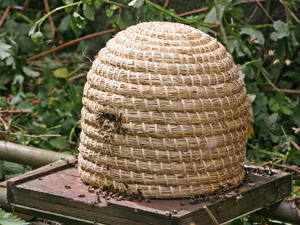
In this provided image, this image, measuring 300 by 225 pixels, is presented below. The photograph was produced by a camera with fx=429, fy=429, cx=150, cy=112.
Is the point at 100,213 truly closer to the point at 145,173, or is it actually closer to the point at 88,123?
the point at 145,173

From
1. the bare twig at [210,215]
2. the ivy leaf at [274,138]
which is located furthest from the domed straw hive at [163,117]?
the ivy leaf at [274,138]

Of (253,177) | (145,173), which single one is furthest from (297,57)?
(145,173)

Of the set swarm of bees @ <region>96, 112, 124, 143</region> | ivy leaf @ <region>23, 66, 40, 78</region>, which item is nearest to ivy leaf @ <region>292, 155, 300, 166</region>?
swarm of bees @ <region>96, 112, 124, 143</region>

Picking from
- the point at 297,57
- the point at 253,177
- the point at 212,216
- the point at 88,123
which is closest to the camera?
the point at 212,216

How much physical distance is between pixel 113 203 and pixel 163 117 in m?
0.34

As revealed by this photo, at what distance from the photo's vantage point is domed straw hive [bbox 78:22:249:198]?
1485 mm

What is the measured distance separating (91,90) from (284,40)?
5.50 feet

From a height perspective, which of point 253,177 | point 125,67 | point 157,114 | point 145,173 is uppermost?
point 125,67

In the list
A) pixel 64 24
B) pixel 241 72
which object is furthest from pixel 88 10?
pixel 64 24

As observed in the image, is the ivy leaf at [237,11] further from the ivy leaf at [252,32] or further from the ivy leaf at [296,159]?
the ivy leaf at [296,159]

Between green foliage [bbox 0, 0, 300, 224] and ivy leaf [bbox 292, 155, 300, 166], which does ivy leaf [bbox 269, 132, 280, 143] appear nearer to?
green foliage [bbox 0, 0, 300, 224]

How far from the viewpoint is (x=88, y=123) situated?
5.46 ft

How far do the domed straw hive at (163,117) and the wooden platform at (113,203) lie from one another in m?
0.07

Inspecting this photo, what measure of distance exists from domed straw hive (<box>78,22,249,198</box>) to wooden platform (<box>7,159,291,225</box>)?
0.23ft
